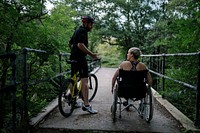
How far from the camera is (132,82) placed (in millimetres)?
3473

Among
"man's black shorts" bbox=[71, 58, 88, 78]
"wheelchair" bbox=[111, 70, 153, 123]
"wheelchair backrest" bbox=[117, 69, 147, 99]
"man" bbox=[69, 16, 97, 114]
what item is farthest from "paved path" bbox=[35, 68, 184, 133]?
"man's black shorts" bbox=[71, 58, 88, 78]

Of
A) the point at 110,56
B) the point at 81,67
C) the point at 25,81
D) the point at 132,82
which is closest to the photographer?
the point at 25,81

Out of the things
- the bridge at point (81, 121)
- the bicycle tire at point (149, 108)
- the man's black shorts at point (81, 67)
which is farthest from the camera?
the man's black shorts at point (81, 67)

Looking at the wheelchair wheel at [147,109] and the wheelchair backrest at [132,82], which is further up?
the wheelchair backrest at [132,82]

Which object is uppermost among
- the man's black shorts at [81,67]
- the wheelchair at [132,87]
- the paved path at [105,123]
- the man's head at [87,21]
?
the man's head at [87,21]

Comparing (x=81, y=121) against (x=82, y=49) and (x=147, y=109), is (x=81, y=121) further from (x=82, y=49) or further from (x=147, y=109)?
(x=82, y=49)

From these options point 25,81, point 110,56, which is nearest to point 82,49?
point 25,81

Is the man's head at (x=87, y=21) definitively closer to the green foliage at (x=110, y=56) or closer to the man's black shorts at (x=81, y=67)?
the man's black shorts at (x=81, y=67)

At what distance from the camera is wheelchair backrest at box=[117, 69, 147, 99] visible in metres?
3.45

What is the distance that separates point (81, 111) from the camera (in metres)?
4.24

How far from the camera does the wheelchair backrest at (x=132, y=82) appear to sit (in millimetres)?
3453

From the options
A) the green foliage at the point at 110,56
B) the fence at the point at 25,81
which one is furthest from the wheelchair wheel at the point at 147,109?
the green foliage at the point at 110,56

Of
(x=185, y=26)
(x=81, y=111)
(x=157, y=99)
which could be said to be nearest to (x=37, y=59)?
(x=81, y=111)

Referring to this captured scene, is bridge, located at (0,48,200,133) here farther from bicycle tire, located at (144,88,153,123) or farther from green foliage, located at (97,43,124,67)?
green foliage, located at (97,43,124,67)
